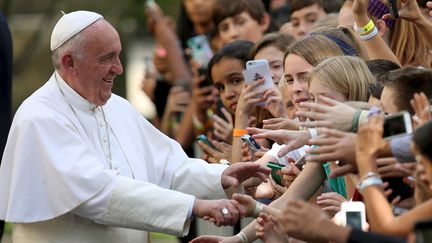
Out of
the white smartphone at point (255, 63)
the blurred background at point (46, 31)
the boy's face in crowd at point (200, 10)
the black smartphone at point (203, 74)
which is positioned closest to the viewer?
the white smartphone at point (255, 63)

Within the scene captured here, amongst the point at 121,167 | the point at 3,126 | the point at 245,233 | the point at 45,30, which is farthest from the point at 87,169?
the point at 45,30

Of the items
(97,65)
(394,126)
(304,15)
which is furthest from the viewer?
(304,15)

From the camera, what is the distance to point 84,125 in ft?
30.0

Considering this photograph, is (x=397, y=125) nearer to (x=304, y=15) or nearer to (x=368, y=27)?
(x=368, y=27)

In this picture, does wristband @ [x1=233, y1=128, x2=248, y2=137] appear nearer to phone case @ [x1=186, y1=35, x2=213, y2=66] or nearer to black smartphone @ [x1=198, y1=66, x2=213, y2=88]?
black smartphone @ [x1=198, y1=66, x2=213, y2=88]

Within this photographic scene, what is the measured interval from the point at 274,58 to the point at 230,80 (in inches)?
19.5

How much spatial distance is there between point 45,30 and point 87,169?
1698 centimetres

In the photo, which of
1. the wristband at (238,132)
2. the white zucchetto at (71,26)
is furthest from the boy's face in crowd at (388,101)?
the wristband at (238,132)

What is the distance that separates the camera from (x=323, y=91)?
8742 millimetres

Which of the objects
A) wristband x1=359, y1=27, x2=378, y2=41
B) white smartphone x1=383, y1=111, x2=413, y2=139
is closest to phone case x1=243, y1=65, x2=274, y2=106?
wristband x1=359, y1=27, x2=378, y2=41

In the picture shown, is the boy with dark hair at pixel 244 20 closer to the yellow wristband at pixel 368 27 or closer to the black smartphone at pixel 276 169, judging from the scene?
the yellow wristband at pixel 368 27

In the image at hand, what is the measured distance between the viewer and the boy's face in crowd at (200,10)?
1389 cm

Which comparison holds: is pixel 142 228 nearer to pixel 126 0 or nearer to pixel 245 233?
pixel 245 233

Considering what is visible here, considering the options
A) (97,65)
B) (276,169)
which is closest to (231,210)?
(276,169)
